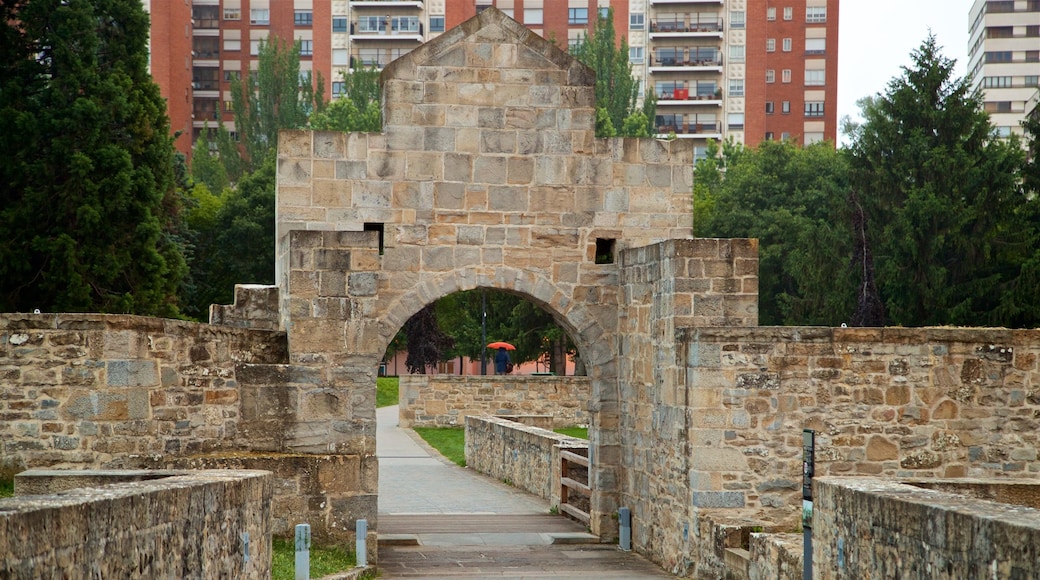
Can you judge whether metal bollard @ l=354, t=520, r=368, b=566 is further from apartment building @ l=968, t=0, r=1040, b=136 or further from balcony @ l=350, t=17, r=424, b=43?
apartment building @ l=968, t=0, r=1040, b=136

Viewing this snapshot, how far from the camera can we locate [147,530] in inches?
287

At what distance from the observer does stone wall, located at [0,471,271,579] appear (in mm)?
5773

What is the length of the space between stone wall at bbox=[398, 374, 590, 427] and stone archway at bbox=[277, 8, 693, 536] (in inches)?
750

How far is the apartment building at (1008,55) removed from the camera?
79188 millimetres

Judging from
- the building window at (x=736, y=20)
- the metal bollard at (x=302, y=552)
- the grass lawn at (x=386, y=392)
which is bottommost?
the grass lawn at (x=386, y=392)

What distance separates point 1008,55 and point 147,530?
80.0m

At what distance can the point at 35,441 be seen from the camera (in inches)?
457

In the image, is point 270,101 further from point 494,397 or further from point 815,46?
A: point 494,397

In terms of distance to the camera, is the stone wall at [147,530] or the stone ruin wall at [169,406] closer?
the stone wall at [147,530]

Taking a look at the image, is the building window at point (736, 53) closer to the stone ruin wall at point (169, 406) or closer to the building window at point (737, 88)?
the building window at point (737, 88)

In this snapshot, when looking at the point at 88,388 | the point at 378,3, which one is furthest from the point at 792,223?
the point at 88,388

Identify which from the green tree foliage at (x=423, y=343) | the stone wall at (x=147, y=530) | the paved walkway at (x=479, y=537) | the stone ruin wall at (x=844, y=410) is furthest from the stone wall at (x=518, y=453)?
the green tree foliage at (x=423, y=343)

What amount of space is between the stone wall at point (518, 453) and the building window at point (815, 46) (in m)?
56.8

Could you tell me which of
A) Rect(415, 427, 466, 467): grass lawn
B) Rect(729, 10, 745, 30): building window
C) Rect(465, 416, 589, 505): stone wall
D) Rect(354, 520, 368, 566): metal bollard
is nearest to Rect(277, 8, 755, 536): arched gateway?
Rect(354, 520, 368, 566): metal bollard
